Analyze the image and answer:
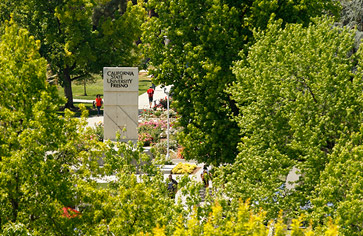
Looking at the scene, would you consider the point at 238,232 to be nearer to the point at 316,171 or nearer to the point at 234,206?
the point at 234,206

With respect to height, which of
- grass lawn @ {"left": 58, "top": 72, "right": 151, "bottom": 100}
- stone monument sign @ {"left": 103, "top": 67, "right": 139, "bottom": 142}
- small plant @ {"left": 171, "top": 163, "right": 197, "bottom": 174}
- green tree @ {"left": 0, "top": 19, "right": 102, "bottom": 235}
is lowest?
grass lawn @ {"left": 58, "top": 72, "right": 151, "bottom": 100}

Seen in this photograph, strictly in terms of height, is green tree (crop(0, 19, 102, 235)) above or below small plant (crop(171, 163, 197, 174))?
above

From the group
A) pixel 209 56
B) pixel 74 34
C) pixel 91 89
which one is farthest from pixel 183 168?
pixel 91 89

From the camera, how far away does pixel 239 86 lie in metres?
17.7

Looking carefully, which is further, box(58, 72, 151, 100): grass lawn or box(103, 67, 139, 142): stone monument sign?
box(58, 72, 151, 100): grass lawn

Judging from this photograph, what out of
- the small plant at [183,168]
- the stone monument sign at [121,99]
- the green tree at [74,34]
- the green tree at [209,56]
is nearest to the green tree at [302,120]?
the green tree at [209,56]

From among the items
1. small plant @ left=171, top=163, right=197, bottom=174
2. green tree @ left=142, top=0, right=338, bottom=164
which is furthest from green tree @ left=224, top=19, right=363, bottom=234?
small plant @ left=171, top=163, right=197, bottom=174

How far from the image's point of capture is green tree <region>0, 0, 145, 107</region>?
152ft

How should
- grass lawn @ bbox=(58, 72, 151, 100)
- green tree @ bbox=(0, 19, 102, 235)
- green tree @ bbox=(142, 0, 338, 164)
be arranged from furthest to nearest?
grass lawn @ bbox=(58, 72, 151, 100)
green tree @ bbox=(142, 0, 338, 164)
green tree @ bbox=(0, 19, 102, 235)

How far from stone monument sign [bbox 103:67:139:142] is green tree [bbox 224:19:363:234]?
14.8 metres

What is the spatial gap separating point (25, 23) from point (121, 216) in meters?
37.4

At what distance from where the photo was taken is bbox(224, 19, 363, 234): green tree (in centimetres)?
1486

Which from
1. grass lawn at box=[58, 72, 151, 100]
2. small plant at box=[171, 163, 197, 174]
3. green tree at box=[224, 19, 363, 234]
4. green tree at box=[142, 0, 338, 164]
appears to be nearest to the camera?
green tree at box=[224, 19, 363, 234]

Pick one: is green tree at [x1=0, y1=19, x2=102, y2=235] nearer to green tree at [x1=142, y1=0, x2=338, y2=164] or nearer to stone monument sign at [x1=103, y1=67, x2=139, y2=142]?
green tree at [x1=142, y1=0, x2=338, y2=164]
